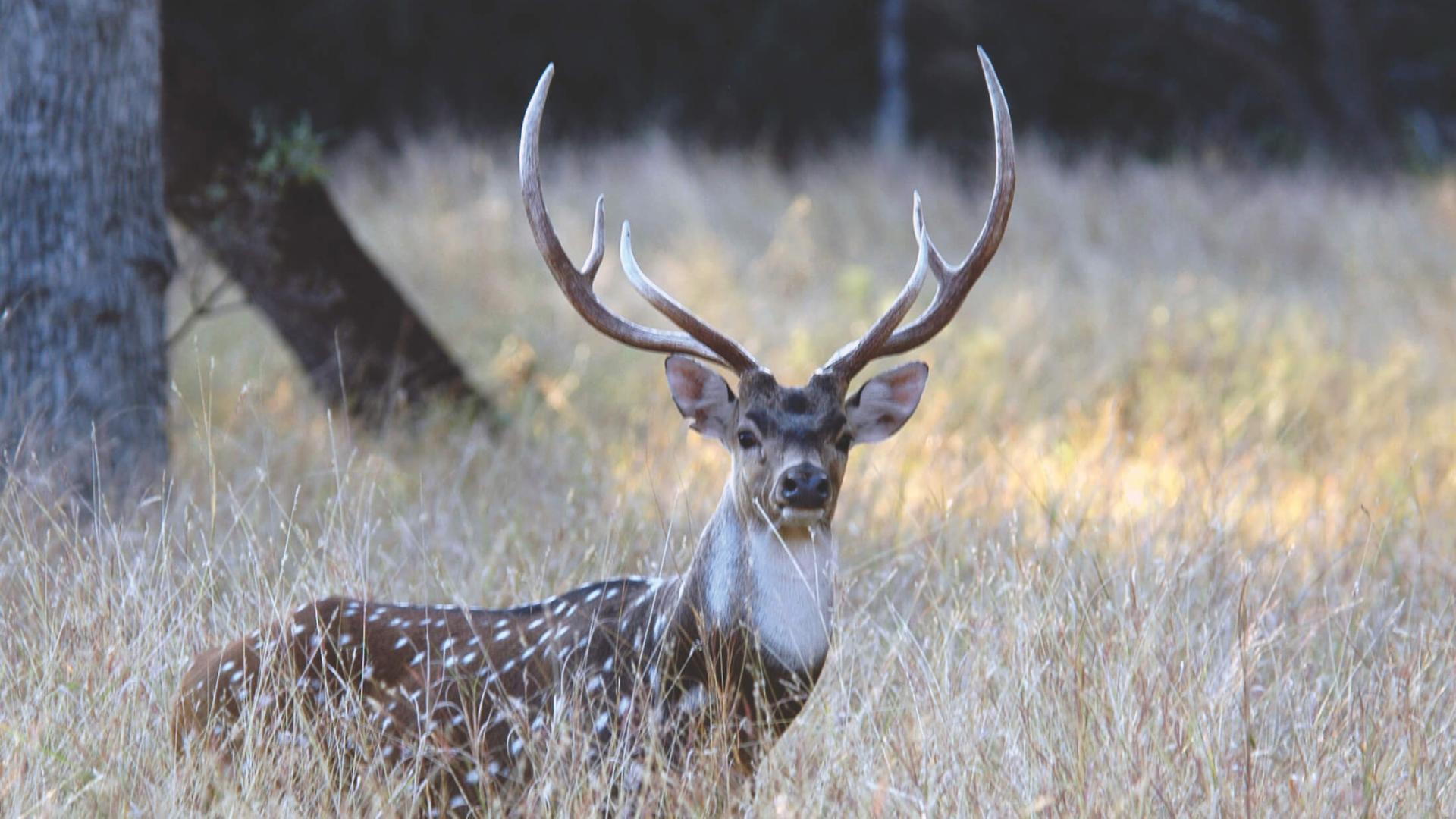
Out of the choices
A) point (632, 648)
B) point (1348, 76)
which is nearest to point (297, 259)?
point (632, 648)

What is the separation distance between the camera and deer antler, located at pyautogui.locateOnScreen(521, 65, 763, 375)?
3.93 metres

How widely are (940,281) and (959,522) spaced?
1.57 metres

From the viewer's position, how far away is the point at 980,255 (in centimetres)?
411

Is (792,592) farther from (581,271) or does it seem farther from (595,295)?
(581,271)

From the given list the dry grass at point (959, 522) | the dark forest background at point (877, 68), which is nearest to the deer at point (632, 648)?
the dry grass at point (959, 522)

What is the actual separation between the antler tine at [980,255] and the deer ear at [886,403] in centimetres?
6

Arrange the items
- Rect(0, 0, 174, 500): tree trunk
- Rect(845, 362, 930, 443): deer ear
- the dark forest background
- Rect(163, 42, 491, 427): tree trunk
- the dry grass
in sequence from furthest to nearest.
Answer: the dark forest background < Rect(163, 42, 491, 427): tree trunk < Rect(0, 0, 174, 500): tree trunk < Rect(845, 362, 930, 443): deer ear < the dry grass

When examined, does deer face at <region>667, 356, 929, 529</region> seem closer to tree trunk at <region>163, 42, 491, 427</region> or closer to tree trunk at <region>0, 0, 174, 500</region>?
tree trunk at <region>0, 0, 174, 500</region>

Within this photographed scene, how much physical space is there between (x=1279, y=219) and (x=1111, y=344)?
4752 millimetres

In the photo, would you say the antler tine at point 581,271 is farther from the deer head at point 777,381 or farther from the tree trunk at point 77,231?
the tree trunk at point 77,231

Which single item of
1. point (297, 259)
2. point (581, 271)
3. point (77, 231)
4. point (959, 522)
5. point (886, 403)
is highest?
point (581, 271)

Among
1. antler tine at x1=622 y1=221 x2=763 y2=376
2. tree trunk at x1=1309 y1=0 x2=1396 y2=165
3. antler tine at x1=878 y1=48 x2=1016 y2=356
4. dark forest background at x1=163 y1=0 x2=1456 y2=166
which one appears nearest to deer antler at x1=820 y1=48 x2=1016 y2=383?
antler tine at x1=878 y1=48 x2=1016 y2=356

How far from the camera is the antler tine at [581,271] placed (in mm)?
3973

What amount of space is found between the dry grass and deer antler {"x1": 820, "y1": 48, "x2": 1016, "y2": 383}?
1.78 feet
